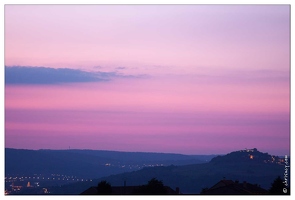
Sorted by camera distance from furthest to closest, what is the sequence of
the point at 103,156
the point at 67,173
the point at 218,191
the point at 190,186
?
the point at 190,186, the point at 67,173, the point at 103,156, the point at 218,191

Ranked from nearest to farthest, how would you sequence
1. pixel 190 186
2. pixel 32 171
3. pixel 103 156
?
pixel 103 156, pixel 32 171, pixel 190 186

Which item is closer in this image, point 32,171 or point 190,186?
point 32,171

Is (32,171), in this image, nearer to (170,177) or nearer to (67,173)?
(67,173)

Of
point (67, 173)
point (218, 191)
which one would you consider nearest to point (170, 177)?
point (67, 173)

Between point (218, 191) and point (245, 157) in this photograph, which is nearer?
point (218, 191)
